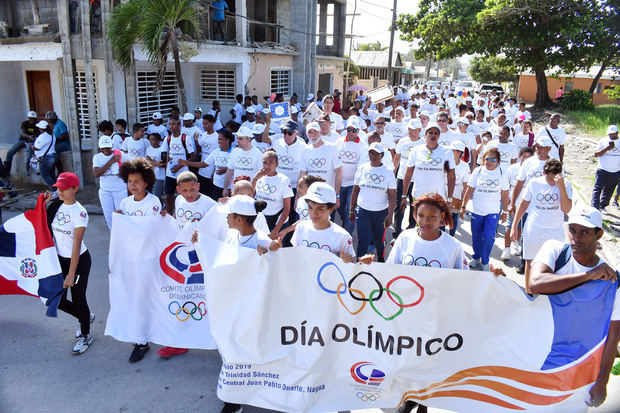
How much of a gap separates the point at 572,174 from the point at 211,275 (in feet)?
40.9

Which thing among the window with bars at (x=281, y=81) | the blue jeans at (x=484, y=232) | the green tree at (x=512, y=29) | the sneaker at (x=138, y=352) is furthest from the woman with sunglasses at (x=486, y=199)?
the green tree at (x=512, y=29)

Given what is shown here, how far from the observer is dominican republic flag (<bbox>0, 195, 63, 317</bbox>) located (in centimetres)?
466

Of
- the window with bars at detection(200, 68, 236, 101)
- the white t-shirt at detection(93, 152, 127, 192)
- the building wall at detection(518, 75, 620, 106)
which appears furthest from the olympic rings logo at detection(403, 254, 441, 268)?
the building wall at detection(518, 75, 620, 106)

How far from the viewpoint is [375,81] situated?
41.3 meters

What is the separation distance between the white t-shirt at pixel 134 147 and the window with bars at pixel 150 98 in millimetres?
4974

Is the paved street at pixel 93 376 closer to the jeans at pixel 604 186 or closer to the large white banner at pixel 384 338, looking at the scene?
the large white banner at pixel 384 338

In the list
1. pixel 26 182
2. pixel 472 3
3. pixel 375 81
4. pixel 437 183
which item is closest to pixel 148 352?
pixel 437 183

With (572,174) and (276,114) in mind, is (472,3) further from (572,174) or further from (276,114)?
(276,114)

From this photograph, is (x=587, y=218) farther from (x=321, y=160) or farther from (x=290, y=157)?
(x=290, y=157)

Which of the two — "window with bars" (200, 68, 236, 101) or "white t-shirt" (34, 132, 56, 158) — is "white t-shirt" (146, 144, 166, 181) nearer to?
"white t-shirt" (34, 132, 56, 158)

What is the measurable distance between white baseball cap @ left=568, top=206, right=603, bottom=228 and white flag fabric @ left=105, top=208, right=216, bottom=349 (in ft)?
10.2

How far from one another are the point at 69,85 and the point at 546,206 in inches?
391

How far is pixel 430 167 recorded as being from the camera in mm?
6672

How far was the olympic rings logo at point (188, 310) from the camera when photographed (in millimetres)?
4508
